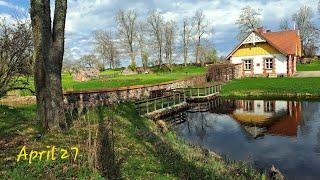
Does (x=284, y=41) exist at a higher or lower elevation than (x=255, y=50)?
higher

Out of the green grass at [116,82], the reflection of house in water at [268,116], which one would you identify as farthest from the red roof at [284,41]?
the reflection of house in water at [268,116]

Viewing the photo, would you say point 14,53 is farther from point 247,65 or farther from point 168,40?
point 168,40

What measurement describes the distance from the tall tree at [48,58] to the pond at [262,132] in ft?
22.3

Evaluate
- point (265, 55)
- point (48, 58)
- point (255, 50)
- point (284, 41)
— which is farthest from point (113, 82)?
point (48, 58)

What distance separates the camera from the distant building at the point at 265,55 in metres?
45.9

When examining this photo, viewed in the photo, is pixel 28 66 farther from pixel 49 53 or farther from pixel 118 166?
pixel 118 166

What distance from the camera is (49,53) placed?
10.6m

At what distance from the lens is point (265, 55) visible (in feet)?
155

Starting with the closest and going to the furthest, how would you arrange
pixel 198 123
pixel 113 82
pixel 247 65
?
pixel 198 123 < pixel 113 82 < pixel 247 65

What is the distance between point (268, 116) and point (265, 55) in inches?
1042

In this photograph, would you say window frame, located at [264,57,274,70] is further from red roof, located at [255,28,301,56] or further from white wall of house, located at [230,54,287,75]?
red roof, located at [255,28,301,56]

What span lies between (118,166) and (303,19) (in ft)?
317

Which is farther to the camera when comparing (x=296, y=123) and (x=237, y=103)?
(x=237, y=103)

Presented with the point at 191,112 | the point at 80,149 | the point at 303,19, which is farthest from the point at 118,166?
the point at 303,19
